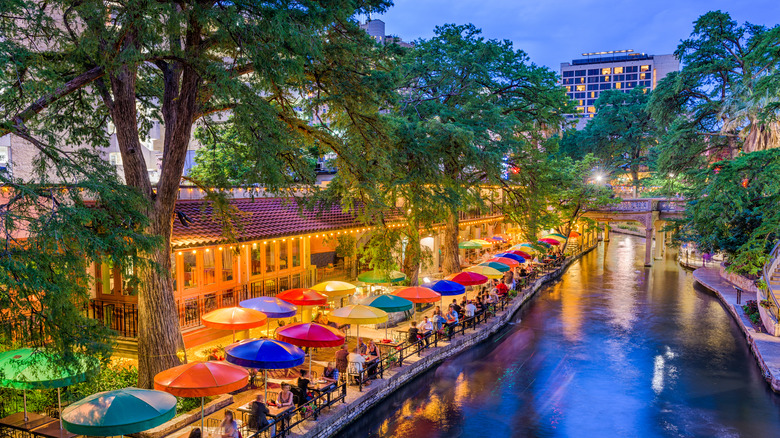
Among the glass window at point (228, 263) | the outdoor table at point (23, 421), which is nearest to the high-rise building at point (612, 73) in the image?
the glass window at point (228, 263)

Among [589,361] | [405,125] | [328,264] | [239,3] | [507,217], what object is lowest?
[589,361]

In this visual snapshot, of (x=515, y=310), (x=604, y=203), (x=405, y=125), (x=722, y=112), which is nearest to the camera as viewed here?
(x=405, y=125)

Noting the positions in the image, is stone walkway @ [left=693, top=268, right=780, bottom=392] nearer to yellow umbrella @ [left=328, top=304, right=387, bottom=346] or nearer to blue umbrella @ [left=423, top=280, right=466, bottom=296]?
blue umbrella @ [left=423, top=280, right=466, bottom=296]

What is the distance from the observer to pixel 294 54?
11516mm

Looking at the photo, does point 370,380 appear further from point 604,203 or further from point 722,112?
point 604,203

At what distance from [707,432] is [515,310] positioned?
15092mm

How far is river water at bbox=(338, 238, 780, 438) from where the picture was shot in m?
13.9

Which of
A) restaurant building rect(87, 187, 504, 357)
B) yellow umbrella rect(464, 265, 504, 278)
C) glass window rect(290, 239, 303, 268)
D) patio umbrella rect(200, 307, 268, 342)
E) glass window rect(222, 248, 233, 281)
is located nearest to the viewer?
patio umbrella rect(200, 307, 268, 342)

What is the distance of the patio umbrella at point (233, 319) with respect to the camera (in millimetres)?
14688

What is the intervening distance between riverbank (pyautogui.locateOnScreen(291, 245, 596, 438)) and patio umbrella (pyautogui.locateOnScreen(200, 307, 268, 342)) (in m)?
3.29

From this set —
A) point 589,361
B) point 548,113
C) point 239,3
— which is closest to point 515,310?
point 589,361

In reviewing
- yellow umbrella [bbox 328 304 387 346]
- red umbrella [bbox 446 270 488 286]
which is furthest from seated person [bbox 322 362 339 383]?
red umbrella [bbox 446 270 488 286]

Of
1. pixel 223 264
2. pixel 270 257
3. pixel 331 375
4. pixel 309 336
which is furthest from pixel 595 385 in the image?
pixel 223 264

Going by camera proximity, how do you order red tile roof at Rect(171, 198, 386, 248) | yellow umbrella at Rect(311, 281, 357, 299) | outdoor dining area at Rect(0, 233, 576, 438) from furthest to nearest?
yellow umbrella at Rect(311, 281, 357, 299)
red tile roof at Rect(171, 198, 386, 248)
outdoor dining area at Rect(0, 233, 576, 438)
